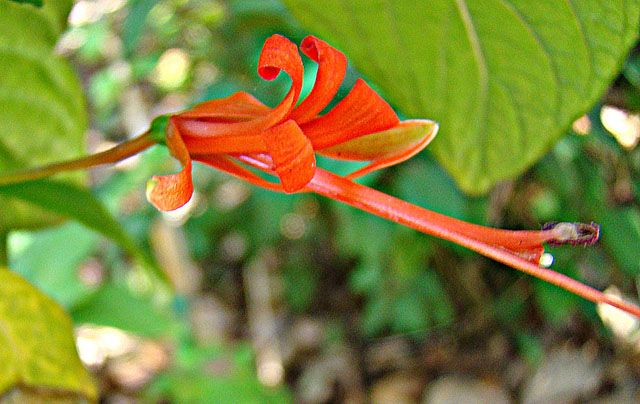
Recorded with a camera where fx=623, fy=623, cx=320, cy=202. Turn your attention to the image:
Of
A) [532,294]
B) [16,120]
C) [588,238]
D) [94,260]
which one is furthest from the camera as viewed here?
[94,260]

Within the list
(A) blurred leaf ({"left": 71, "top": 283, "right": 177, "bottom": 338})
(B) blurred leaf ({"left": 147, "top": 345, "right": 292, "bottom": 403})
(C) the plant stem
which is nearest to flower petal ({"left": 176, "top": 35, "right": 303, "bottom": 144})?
(C) the plant stem

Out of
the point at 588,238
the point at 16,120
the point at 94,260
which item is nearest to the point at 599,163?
the point at 588,238

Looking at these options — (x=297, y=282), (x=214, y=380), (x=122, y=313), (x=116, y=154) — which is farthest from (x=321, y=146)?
(x=297, y=282)

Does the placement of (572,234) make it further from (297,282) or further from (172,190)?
(297,282)

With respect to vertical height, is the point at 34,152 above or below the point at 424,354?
above

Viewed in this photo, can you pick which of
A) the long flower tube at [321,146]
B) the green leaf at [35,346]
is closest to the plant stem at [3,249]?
the green leaf at [35,346]

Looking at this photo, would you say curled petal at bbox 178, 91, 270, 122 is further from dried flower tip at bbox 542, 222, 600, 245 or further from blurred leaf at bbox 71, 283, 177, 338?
blurred leaf at bbox 71, 283, 177, 338

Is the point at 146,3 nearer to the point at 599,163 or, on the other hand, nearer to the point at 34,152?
the point at 34,152
